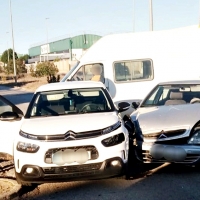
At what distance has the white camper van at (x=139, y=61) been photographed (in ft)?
34.7

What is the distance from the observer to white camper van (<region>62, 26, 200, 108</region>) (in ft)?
34.7

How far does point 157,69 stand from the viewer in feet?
35.0

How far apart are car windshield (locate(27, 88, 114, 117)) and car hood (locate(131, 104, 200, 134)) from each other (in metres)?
0.66

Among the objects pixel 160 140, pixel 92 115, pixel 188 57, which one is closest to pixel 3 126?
pixel 92 115

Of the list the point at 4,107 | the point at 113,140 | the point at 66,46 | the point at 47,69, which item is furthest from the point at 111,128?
the point at 66,46

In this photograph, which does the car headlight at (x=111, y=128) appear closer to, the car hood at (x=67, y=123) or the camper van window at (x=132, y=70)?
the car hood at (x=67, y=123)

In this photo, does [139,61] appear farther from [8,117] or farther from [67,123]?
[67,123]

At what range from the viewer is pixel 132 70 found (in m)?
10.8

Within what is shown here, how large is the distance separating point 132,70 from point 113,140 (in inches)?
232

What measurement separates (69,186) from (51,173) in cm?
59

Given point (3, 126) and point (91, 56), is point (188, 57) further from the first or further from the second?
point (3, 126)

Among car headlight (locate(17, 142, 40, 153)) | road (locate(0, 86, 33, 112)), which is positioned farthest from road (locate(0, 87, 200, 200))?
road (locate(0, 86, 33, 112))

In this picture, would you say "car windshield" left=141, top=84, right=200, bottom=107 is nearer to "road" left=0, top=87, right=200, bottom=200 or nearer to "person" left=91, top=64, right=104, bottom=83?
"road" left=0, top=87, right=200, bottom=200

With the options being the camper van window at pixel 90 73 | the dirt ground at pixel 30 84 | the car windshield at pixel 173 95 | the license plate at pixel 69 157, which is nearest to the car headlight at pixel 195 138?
the car windshield at pixel 173 95
